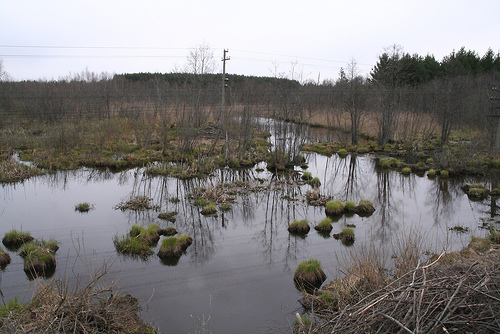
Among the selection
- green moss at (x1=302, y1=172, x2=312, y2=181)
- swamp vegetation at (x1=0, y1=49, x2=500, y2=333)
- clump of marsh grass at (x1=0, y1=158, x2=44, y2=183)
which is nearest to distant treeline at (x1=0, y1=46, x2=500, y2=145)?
swamp vegetation at (x1=0, y1=49, x2=500, y2=333)

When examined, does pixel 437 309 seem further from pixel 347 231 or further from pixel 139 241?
pixel 139 241

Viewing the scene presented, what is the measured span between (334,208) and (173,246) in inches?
254

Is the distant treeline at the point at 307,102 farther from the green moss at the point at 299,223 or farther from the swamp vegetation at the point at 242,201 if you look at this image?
the green moss at the point at 299,223

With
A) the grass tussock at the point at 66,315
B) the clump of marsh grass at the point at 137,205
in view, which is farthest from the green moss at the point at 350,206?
the grass tussock at the point at 66,315

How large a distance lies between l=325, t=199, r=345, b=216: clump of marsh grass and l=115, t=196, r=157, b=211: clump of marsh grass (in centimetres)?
662

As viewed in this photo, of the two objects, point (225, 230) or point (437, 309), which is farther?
point (225, 230)

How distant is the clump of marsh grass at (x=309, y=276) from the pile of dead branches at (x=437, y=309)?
3.52 m

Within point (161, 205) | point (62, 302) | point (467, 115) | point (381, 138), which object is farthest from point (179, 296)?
point (467, 115)

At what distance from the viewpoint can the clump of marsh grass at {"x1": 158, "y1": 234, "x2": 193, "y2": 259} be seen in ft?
33.3

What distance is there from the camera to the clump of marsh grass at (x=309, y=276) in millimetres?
8609

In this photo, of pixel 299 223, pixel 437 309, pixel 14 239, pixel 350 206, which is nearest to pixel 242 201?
pixel 299 223

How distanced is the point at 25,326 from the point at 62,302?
1.70 feet

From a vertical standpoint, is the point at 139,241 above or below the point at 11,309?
below

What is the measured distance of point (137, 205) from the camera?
14.0m
